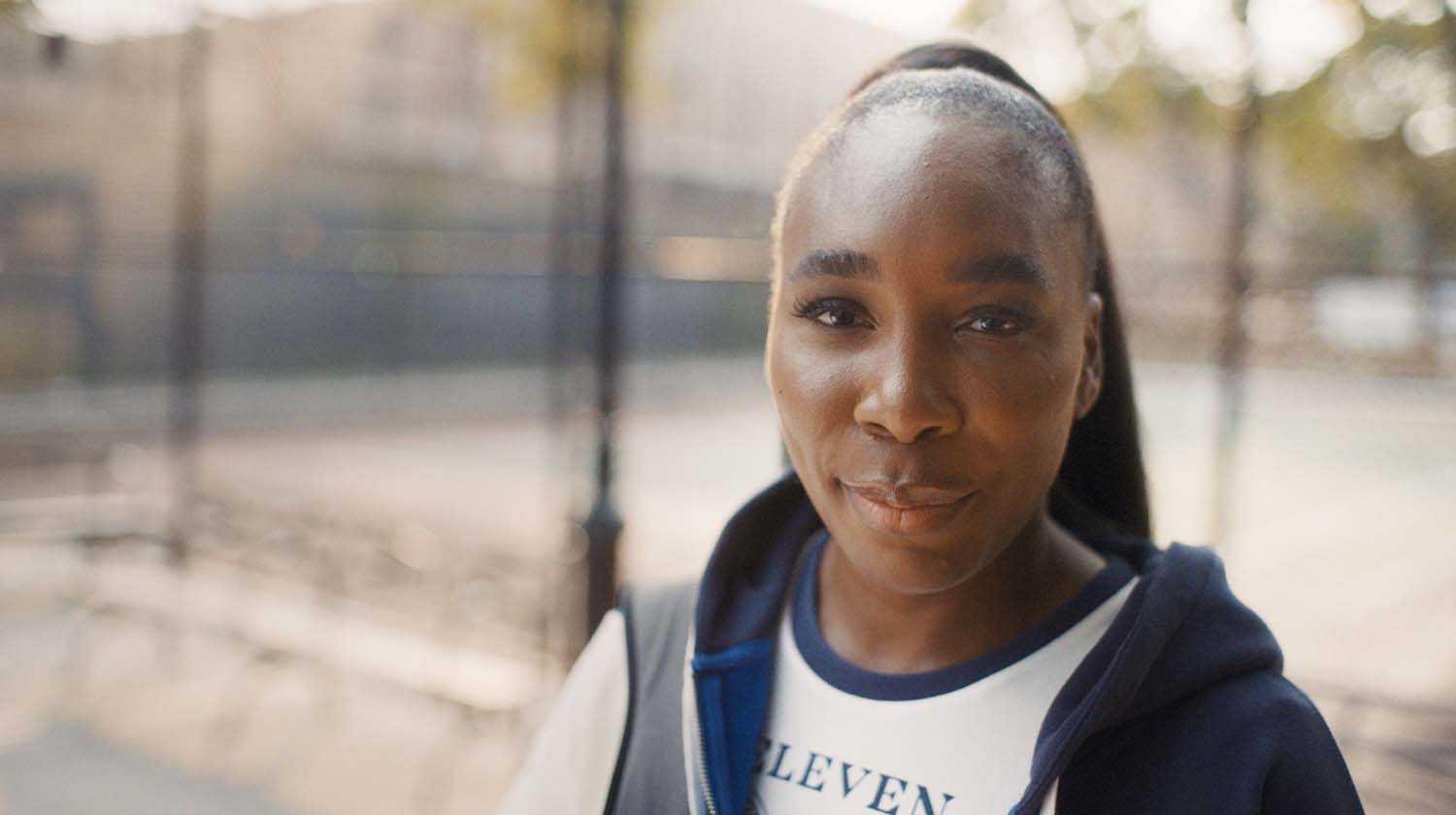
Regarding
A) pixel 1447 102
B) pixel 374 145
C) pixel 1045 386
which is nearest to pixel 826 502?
pixel 1045 386

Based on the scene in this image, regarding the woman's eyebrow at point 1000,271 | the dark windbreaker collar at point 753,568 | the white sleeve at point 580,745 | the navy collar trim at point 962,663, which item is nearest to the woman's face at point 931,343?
the woman's eyebrow at point 1000,271

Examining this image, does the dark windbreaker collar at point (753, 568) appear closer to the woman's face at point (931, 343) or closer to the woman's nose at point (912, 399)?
the woman's face at point (931, 343)

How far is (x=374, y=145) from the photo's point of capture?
59.7 feet

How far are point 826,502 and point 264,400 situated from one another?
15432 mm

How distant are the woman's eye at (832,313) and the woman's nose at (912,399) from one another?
0.21ft

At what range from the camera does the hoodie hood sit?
105cm

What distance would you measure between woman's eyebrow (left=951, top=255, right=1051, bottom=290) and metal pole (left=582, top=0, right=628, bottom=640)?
134 inches

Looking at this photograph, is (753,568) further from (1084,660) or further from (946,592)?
(1084,660)

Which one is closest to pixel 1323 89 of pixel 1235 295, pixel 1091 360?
pixel 1235 295

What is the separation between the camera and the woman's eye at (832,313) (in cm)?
112

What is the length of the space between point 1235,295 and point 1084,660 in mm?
3631

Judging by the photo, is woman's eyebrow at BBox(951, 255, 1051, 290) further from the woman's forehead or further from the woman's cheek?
the woman's cheek

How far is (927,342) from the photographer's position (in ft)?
3.48

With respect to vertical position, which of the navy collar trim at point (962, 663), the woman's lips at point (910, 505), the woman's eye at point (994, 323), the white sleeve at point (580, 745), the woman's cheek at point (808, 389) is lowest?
the white sleeve at point (580, 745)
